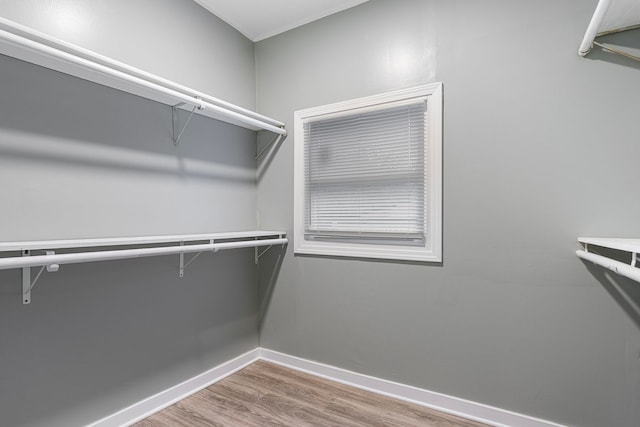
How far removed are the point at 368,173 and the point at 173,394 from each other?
182 cm

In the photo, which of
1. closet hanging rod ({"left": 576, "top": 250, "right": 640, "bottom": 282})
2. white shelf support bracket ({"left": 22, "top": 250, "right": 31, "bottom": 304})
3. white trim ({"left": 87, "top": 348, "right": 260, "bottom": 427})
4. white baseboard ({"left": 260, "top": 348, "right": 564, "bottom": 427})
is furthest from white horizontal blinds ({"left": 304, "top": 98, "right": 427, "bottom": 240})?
white shelf support bracket ({"left": 22, "top": 250, "right": 31, "bottom": 304})

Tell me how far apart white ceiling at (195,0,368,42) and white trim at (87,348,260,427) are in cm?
248

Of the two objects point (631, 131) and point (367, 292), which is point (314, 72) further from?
point (631, 131)

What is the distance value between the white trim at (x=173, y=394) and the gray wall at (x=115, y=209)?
4 cm

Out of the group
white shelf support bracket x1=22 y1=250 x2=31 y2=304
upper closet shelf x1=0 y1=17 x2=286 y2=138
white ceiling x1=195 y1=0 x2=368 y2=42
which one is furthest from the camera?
white ceiling x1=195 y1=0 x2=368 y2=42

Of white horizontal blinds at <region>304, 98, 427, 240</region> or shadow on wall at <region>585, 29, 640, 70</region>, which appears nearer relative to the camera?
shadow on wall at <region>585, 29, 640, 70</region>

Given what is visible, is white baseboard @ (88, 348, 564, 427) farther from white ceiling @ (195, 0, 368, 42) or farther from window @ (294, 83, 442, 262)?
white ceiling @ (195, 0, 368, 42)

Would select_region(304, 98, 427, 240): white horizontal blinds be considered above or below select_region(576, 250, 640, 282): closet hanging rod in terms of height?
above

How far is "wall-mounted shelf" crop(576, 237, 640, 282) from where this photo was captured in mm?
1029

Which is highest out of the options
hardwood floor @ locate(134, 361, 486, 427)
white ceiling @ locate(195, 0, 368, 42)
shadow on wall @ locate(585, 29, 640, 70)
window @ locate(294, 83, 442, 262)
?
white ceiling @ locate(195, 0, 368, 42)

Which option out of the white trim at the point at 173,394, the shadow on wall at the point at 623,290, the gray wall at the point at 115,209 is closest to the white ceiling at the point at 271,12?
the gray wall at the point at 115,209

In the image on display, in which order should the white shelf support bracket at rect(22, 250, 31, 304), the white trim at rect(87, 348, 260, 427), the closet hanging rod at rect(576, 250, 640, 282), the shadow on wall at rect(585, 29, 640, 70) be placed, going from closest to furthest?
the closet hanging rod at rect(576, 250, 640, 282) → the white shelf support bracket at rect(22, 250, 31, 304) → the shadow on wall at rect(585, 29, 640, 70) → the white trim at rect(87, 348, 260, 427)

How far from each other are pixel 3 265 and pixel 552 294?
90.9 inches

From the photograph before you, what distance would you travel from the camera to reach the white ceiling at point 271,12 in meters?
2.12
